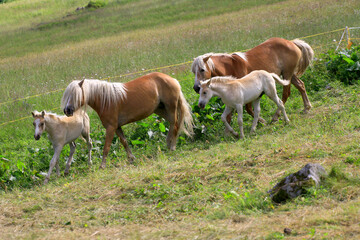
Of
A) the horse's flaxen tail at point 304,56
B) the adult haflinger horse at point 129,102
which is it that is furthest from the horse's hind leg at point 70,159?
the horse's flaxen tail at point 304,56

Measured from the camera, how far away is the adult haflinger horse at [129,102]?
8.76 meters

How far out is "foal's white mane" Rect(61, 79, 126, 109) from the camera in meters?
8.62

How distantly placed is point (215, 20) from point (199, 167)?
18.1 m

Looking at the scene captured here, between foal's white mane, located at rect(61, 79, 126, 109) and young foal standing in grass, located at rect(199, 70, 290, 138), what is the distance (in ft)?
5.32

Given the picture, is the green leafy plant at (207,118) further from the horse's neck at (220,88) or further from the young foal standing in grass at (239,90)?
the horse's neck at (220,88)

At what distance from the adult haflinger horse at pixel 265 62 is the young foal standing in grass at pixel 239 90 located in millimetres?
632

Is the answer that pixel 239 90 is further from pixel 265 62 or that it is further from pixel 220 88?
pixel 265 62

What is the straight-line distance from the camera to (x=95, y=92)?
8945 millimetres

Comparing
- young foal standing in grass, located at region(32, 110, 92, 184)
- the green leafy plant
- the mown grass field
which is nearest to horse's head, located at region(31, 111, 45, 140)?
young foal standing in grass, located at region(32, 110, 92, 184)

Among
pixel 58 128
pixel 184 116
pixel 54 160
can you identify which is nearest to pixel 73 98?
pixel 58 128

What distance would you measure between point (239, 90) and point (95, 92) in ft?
8.99

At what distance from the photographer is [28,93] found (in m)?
14.4

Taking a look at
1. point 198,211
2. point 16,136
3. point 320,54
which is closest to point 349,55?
point 320,54

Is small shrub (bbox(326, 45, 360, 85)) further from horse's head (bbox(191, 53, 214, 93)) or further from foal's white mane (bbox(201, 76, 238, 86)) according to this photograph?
horse's head (bbox(191, 53, 214, 93))
